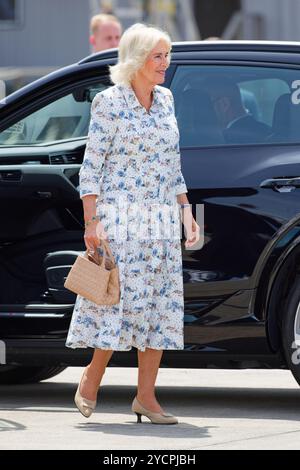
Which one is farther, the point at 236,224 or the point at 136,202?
the point at 236,224

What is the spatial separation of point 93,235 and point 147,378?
74 cm

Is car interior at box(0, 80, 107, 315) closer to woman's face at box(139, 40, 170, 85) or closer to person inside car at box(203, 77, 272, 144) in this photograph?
person inside car at box(203, 77, 272, 144)

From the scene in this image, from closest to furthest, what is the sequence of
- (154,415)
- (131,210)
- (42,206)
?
(131,210) < (154,415) < (42,206)

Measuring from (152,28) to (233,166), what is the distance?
779 mm

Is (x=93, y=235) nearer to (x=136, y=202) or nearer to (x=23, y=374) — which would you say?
(x=136, y=202)

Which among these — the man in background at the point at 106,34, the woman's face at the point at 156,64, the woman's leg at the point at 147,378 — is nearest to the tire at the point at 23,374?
the woman's leg at the point at 147,378

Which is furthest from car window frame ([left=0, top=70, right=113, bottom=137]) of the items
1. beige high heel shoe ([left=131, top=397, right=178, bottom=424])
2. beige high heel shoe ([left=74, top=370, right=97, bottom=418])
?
beige high heel shoe ([left=131, top=397, right=178, bottom=424])

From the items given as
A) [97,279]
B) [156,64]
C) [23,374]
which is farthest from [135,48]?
[23,374]

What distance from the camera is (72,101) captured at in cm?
687

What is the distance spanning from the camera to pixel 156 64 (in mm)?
→ 6117

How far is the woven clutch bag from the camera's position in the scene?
601 cm
